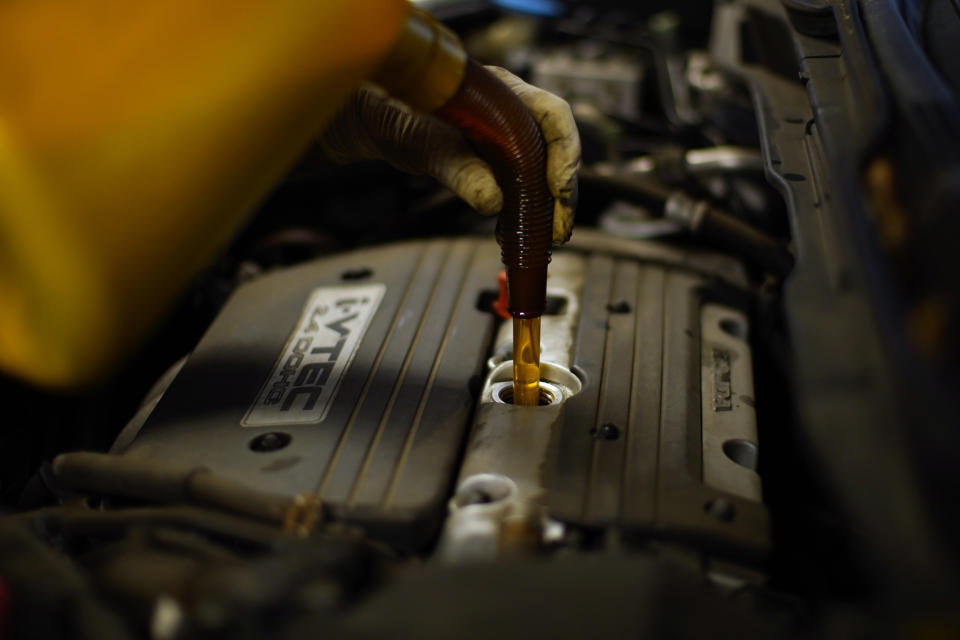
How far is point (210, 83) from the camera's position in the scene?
81 centimetres

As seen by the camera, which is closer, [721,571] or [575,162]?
[721,571]

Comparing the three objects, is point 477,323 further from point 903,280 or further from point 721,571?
point 903,280

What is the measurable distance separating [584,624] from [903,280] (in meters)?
0.40

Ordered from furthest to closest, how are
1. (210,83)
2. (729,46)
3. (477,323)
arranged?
(729,46)
(477,323)
(210,83)

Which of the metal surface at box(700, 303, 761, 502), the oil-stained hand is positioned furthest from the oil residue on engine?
the metal surface at box(700, 303, 761, 502)

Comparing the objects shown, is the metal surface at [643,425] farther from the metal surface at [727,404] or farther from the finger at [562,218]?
the finger at [562,218]

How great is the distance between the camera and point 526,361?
1.13m

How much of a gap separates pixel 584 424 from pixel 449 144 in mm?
418

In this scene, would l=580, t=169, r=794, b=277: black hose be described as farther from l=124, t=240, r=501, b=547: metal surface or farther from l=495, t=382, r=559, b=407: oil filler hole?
l=495, t=382, r=559, b=407: oil filler hole

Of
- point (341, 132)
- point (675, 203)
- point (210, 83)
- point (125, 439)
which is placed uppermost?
point (210, 83)

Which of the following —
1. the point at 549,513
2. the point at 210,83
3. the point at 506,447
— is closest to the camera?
the point at 210,83

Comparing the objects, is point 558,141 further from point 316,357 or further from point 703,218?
point 703,218

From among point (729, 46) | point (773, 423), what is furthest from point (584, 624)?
point (729, 46)

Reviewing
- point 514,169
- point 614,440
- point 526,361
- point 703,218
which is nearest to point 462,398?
point 526,361
